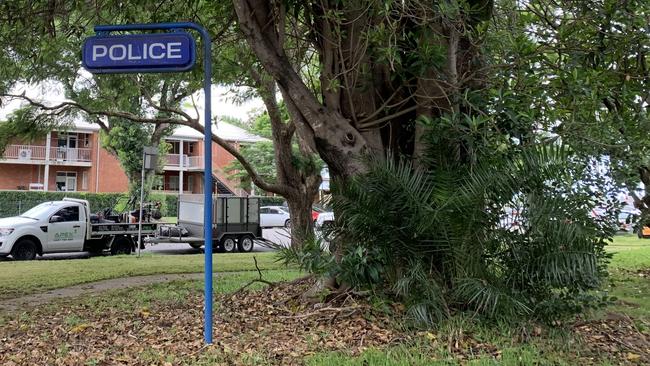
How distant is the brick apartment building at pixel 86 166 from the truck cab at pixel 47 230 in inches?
797

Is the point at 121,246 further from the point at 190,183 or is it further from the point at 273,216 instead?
the point at 190,183

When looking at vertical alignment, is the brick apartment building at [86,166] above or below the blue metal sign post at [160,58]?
above

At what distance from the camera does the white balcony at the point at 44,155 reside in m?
39.2

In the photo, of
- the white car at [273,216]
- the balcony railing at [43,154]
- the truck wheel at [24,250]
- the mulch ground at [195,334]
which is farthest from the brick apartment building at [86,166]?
the mulch ground at [195,334]

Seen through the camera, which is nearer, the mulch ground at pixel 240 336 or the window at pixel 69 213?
the mulch ground at pixel 240 336

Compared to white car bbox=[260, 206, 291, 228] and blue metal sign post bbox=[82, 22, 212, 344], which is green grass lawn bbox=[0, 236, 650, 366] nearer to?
blue metal sign post bbox=[82, 22, 212, 344]

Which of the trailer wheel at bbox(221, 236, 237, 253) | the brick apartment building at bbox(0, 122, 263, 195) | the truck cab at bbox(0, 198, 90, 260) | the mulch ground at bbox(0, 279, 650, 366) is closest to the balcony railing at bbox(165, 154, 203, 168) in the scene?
the brick apartment building at bbox(0, 122, 263, 195)

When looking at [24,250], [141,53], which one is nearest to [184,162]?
[24,250]

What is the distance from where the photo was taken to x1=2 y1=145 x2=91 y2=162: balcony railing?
39250 millimetres

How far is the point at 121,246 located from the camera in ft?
65.1

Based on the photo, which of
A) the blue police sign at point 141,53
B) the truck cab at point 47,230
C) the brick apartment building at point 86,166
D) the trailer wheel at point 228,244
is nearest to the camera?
the blue police sign at point 141,53

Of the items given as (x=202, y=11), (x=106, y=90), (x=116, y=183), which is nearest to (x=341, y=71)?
(x=202, y=11)

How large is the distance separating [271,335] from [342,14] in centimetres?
351

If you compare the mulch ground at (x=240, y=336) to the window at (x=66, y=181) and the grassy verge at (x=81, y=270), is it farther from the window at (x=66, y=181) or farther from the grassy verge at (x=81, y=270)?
the window at (x=66, y=181)
